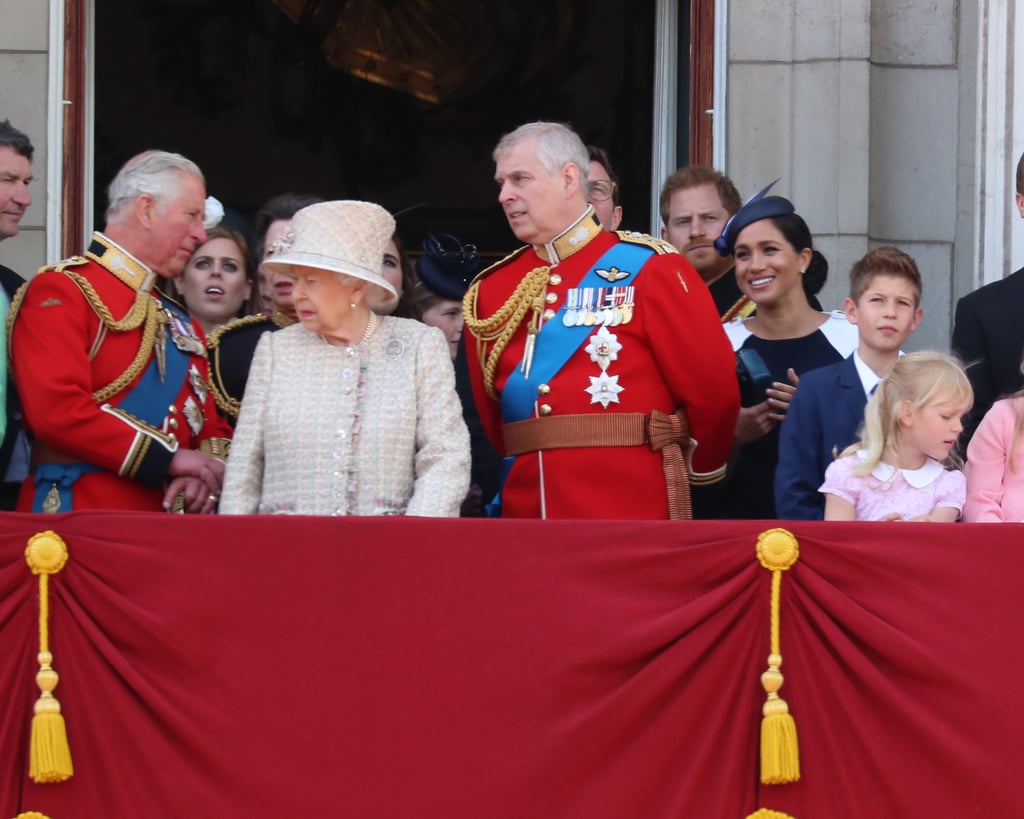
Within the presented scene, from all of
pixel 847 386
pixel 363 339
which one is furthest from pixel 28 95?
pixel 847 386

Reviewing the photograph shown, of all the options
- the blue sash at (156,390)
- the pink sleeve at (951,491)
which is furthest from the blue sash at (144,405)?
the pink sleeve at (951,491)

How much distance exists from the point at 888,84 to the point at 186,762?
418 centimetres

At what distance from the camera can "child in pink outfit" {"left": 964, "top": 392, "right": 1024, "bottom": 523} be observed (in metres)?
4.92

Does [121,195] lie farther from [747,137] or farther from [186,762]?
[747,137]

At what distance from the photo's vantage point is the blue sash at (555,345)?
5250 millimetres

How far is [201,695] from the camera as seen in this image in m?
4.36

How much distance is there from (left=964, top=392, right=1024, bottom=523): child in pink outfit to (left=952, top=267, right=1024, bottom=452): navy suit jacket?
0.41 metres

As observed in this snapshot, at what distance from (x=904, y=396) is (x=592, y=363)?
31.8 inches

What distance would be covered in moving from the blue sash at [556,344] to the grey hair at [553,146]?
0.73 feet

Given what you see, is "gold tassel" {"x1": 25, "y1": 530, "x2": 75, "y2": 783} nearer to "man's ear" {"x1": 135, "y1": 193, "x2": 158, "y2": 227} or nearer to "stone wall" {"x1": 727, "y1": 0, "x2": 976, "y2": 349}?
"man's ear" {"x1": 135, "y1": 193, "x2": 158, "y2": 227}

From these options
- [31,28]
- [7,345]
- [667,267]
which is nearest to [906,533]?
[667,267]

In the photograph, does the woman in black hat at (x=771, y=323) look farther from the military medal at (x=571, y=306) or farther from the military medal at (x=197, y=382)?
the military medal at (x=197, y=382)

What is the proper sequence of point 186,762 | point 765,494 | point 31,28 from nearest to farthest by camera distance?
point 186,762
point 765,494
point 31,28

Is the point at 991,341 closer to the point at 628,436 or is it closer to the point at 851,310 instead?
the point at 851,310
